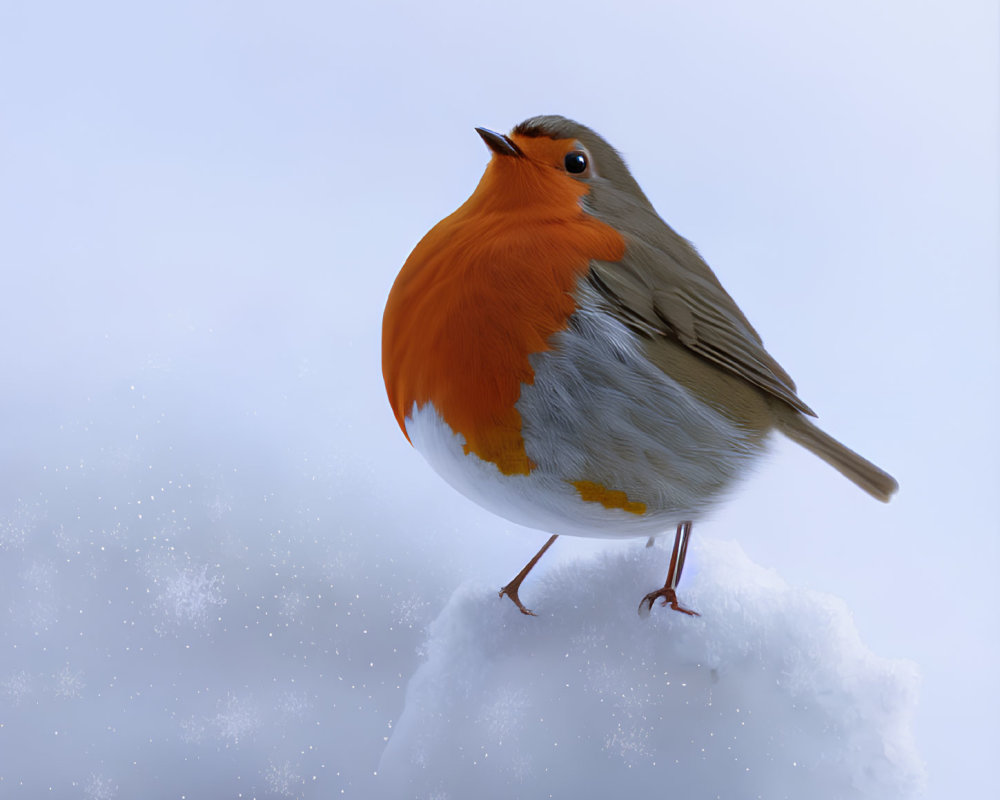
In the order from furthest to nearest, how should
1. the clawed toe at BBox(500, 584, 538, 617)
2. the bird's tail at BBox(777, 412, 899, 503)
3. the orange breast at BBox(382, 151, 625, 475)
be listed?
the clawed toe at BBox(500, 584, 538, 617)
the bird's tail at BBox(777, 412, 899, 503)
the orange breast at BBox(382, 151, 625, 475)

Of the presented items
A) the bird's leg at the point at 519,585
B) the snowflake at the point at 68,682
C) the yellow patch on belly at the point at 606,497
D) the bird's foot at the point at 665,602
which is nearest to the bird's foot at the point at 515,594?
the bird's leg at the point at 519,585

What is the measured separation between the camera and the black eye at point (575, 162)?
0.77m

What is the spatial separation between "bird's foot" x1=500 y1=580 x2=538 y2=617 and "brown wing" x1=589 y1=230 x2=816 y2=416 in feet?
1.08

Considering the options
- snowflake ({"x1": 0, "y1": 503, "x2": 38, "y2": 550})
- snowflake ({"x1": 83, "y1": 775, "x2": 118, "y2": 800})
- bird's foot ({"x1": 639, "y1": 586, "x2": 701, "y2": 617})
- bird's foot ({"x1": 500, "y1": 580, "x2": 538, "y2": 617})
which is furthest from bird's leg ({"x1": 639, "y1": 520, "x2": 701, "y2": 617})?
snowflake ({"x1": 0, "y1": 503, "x2": 38, "y2": 550})

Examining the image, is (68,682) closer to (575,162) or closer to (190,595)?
(190,595)

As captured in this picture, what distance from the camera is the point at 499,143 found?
750 mm

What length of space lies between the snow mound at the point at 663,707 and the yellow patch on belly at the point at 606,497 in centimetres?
19

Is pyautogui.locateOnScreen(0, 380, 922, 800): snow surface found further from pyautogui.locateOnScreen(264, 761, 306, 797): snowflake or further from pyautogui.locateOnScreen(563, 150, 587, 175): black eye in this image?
pyautogui.locateOnScreen(563, 150, 587, 175): black eye

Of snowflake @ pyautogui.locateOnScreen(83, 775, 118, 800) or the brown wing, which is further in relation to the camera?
snowflake @ pyautogui.locateOnScreen(83, 775, 118, 800)

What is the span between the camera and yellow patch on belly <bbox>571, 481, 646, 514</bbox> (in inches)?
28.2

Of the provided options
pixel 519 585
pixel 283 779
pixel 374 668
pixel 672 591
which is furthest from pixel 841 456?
pixel 283 779

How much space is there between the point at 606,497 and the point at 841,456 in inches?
9.6

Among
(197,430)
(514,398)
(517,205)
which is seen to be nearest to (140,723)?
(197,430)

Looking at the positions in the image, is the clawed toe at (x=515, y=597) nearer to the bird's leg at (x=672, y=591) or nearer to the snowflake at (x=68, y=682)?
the bird's leg at (x=672, y=591)
